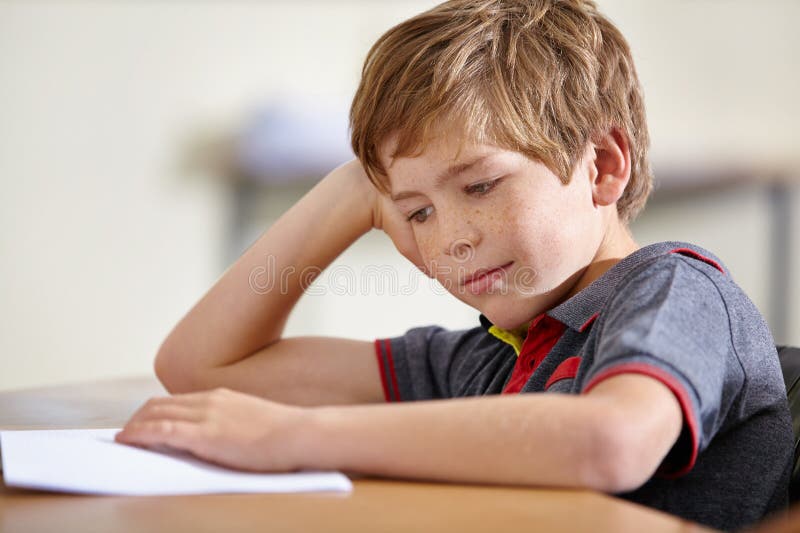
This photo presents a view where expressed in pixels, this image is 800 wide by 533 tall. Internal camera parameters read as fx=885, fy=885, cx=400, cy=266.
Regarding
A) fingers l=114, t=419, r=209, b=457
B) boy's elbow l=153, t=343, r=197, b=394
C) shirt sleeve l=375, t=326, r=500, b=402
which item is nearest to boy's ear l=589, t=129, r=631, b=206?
shirt sleeve l=375, t=326, r=500, b=402

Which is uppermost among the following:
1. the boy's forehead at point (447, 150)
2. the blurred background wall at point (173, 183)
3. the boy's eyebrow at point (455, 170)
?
the boy's forehead at point (447, 150)

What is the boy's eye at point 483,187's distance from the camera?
31.2 inches

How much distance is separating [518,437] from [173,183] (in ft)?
8.51

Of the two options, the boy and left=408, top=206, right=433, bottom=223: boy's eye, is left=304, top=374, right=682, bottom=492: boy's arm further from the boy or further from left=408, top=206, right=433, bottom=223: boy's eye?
left=408, top=206, right=433, bottom=223: boy's eye

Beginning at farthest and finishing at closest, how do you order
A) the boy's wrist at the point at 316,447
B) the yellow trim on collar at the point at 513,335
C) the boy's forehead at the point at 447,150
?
1. the yellow trim on collar at the point at 513,335
2. the boy's forehead at the point at 447,150
3. the boy's wrist at the point at 316,447

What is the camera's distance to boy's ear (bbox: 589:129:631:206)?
0.85 meters

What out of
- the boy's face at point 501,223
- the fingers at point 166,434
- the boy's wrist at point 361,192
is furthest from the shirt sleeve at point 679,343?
the boy's wrist at point 361,192

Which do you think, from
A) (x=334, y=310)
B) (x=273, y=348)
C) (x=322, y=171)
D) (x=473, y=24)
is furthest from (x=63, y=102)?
(x=473, y=24)

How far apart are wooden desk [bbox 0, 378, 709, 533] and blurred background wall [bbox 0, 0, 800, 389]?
2427 millimetres

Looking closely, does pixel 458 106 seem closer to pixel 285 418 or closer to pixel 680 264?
pixel 680 264

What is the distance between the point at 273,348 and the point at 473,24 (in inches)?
18.9

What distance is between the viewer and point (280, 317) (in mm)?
1106

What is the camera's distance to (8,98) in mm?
2846

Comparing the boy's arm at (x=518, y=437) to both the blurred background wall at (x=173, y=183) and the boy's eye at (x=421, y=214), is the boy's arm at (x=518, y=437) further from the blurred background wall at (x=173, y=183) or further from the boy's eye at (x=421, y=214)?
the blurred background wall at (x=173, y=183)
